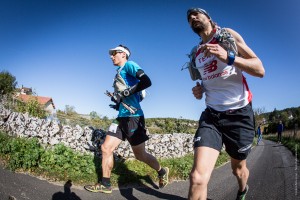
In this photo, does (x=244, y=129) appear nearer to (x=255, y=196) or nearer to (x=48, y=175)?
(x=255, y=196)

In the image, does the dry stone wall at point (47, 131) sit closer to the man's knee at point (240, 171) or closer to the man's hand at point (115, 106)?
the man's hand at point (115, 106)

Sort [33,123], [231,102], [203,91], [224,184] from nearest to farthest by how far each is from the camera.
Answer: [231,102] < [203,91] < [224,184] < [33,123]

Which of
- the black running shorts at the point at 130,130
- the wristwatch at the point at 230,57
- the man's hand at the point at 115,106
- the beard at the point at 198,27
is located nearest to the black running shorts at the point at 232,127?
the wristwatch at the point at 230,57

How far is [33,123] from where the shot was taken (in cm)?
685

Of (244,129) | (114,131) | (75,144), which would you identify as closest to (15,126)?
(75,144)

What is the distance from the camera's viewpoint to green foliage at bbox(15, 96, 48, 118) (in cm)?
852

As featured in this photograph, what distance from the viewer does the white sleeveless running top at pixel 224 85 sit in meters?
3.25

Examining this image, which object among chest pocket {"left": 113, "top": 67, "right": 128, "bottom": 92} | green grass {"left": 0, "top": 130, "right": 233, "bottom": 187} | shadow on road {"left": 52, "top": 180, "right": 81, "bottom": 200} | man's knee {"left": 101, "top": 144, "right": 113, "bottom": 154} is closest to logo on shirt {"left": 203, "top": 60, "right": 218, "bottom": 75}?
chest pocket {"left": 113, "top": 67, "right": 128, "bottom": 92}

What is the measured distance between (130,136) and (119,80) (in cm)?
105

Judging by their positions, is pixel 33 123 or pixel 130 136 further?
pixel 33 123

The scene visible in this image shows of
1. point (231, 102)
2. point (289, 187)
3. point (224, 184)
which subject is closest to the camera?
point (231, 102)

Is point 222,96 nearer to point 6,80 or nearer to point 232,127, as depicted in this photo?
point 232,127

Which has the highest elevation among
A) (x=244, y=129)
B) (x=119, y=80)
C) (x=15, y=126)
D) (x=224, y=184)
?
(x=119, y=80)

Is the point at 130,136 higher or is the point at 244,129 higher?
the point at 244,129
